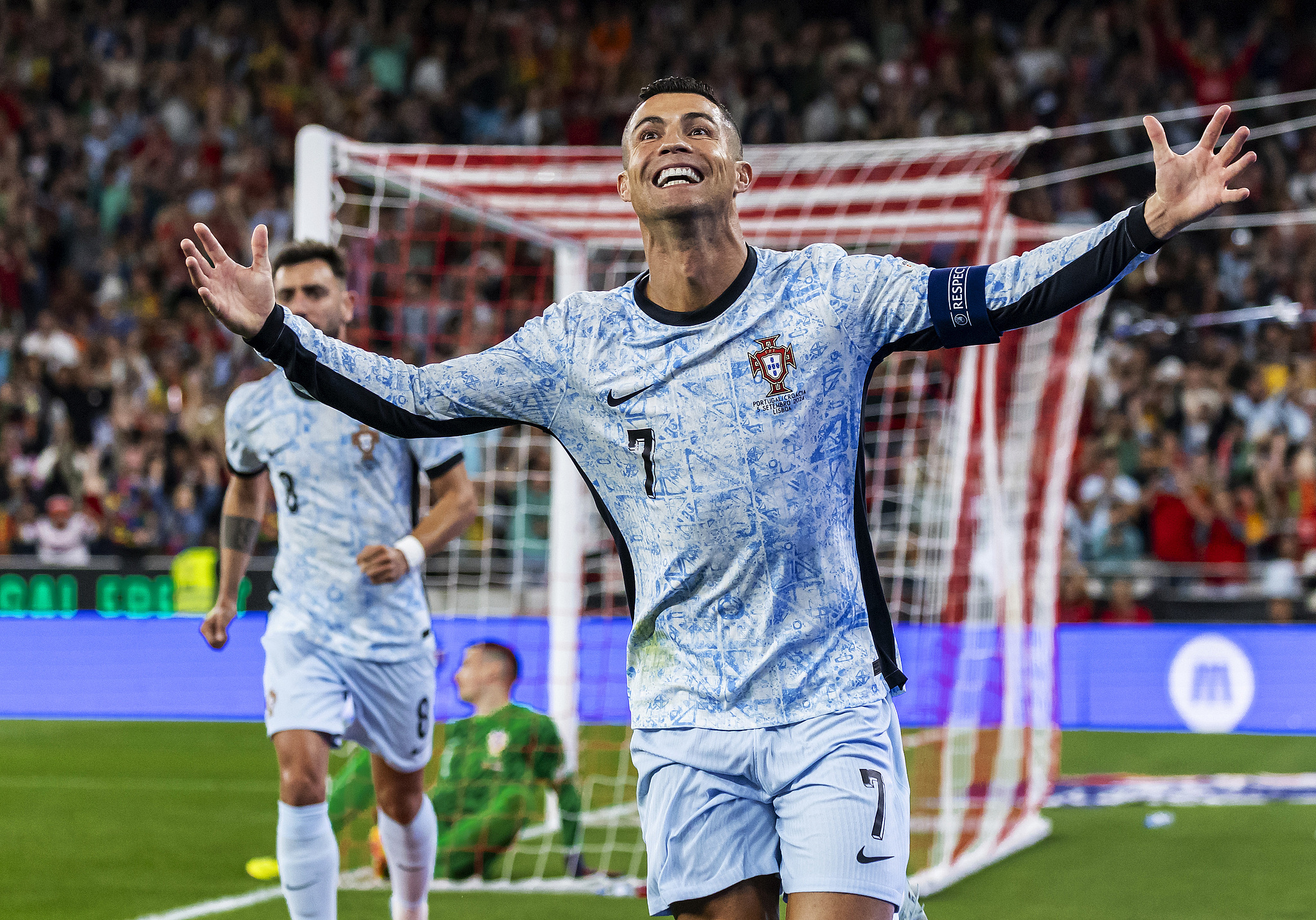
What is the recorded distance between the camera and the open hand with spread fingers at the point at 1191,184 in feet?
8.91

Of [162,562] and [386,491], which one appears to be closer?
[386,491]

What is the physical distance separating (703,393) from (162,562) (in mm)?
11323

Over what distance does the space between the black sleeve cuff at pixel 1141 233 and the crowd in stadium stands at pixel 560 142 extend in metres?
9.91

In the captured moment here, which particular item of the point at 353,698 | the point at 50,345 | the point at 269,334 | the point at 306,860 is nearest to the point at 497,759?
the point at 353,698

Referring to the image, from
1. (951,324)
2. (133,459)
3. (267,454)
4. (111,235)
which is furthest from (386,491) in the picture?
(111,235)

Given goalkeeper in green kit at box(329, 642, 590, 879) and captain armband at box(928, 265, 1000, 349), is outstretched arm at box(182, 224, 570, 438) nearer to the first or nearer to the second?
captain armband at box(928, 265, 1000, 349)

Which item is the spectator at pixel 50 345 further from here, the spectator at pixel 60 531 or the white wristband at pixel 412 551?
the white wristband at pixel 412 551

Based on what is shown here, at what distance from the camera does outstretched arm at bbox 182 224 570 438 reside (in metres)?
3.03

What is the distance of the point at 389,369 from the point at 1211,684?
388 inches

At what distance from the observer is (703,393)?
3.03m

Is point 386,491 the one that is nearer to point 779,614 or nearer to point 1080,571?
point 779,614

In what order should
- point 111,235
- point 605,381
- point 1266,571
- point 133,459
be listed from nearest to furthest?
point 605,381, point 1266,571, point 133,459, point 111,235

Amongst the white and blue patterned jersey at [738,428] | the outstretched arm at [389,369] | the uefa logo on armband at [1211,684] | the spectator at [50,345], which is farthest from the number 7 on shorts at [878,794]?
the spectator at [50,345]

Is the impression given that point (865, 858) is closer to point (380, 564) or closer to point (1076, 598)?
point (380, 564)
